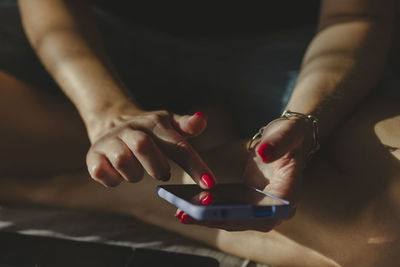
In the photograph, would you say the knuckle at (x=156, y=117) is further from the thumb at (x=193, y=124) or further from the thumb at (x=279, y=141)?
the thumb at (x=279, y=141)

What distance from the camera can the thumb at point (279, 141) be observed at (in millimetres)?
477

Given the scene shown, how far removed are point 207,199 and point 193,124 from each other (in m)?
0.12

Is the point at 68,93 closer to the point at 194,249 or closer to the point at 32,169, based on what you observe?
the point at 32,169

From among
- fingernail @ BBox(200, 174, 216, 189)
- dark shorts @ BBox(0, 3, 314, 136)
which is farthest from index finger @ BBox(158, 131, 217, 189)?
dark shorts @ BBox(0, 3, 314, 136)

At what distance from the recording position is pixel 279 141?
49cm

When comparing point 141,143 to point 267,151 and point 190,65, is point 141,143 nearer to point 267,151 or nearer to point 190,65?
point 267,151

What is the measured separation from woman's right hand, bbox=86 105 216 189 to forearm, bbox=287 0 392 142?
191mm

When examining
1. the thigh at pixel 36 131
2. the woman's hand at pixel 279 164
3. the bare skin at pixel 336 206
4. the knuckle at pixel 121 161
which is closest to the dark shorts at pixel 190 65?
the thigh at pixel 36 131

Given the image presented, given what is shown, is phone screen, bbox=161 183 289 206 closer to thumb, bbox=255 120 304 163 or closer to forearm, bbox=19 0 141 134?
thumb, bbox=255 120 304 163

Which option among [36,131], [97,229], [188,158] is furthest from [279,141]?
[36,131]

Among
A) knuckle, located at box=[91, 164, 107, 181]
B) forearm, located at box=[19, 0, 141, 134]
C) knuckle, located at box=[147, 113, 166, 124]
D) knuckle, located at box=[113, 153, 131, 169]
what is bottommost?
knuckle, located at box=[91, 164, 107, 181]

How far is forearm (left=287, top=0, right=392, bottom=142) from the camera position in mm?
639

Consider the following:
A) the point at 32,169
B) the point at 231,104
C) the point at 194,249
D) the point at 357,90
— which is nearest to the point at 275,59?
the point at 231,104

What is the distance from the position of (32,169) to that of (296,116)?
556 mm
